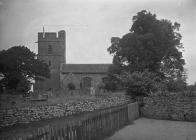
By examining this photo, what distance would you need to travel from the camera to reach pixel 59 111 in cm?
1908

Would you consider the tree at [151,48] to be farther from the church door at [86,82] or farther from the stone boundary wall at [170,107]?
the church door at [86,82]

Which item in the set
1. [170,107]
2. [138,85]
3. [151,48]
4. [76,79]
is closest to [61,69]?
[76,79]

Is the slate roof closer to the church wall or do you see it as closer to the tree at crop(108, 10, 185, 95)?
the church wall

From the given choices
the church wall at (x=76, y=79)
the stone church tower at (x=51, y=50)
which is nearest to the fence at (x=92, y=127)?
the church wall at (x=76, y=79)

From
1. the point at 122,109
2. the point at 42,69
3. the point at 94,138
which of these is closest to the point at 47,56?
the point at 42,69

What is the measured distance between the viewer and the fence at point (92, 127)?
24.2 ft

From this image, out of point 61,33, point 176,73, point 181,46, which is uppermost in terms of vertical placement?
point 61,33

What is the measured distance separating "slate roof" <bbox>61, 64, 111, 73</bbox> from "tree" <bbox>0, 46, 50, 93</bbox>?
40.6 feet

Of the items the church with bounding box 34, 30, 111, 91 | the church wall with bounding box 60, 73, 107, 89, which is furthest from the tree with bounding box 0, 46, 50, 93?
the church with bounding box 34, 30, 111, 91

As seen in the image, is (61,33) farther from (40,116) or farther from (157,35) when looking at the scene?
(40,116)

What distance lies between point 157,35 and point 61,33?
32883 mm

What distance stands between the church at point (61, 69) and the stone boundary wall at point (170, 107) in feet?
126

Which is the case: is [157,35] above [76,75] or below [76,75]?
above

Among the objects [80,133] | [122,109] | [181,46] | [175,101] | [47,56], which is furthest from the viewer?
[47,56]
